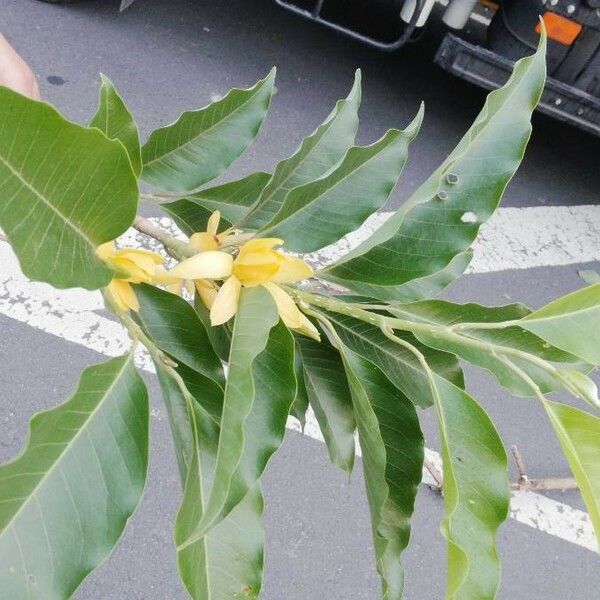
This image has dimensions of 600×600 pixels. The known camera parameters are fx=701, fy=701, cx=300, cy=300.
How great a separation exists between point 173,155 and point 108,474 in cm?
40

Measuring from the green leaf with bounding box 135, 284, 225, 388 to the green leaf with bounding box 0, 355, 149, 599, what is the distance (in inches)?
2.0

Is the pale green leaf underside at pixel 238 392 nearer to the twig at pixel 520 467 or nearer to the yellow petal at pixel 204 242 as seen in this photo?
the yellow petal at pixel 204 242

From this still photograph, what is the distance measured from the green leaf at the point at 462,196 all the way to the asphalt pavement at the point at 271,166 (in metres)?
1.42

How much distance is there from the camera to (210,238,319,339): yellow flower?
0.59m

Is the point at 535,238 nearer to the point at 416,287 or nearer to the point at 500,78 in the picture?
the point at 500,78

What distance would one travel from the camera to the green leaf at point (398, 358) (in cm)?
73

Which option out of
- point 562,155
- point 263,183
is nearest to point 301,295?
point 263,183

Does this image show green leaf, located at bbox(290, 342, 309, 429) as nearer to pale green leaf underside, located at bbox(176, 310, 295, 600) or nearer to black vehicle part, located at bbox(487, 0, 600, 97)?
pale green leaf underside, located at bbox(176, 310, 295, 600)

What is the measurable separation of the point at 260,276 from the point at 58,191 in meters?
0.19

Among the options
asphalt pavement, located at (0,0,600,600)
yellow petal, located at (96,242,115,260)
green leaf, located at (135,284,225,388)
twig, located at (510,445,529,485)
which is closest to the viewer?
yellow petal, located at (96,242,115,260)

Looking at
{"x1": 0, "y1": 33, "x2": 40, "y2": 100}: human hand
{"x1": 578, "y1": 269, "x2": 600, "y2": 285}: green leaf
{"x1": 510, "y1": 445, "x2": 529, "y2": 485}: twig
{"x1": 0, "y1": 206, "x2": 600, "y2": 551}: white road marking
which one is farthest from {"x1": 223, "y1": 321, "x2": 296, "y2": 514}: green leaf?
{"x1": 578, "y1": 269, "x2": 600, "y2": 285}: green leaf

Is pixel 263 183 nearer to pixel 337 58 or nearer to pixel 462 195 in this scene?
pixel 462 195

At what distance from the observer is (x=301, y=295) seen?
68 centimetres

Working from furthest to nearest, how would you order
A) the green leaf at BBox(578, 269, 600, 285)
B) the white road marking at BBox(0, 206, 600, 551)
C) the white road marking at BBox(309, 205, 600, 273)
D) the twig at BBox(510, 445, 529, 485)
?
the green leaf at BBox(578, 269, 600, 285)
the white road marking at BBox(309, 205, 600, 273)
the twig at BBox(510, 445, 529, 485)
the white road marking at BBox(0, 206, 600, 551)
